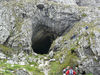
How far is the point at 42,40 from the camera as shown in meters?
41.0

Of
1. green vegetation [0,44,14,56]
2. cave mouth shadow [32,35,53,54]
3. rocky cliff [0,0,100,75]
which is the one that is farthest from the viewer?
cave mouth shadow [32,35,53,54]

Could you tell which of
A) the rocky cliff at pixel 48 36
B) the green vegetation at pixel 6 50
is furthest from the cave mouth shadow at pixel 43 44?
the green vegetation at pixel 6 50

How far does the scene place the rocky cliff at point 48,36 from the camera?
20000mm

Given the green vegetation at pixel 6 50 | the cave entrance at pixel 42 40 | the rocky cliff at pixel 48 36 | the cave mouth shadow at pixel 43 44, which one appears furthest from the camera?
the cave mouth shadow at pixel 43 44

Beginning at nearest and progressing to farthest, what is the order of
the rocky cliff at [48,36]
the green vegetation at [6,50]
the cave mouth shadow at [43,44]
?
1. the rocky cliff at [48,36]
2. the green vegetation at [6,50]
3. the cave mouth shadow at [43,44]

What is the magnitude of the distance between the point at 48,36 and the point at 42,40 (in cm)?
220

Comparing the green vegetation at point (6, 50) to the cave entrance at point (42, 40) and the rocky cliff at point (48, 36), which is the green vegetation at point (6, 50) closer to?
Result: the rocky cliff at point (48, 36)

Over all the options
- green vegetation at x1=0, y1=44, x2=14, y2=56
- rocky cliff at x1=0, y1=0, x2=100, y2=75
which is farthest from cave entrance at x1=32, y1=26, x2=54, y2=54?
green vegetation at x1=0, y1=44, x2=14, y2=56

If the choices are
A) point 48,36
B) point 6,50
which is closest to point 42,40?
point 48,36

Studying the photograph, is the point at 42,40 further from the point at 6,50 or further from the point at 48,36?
the point at 6,50

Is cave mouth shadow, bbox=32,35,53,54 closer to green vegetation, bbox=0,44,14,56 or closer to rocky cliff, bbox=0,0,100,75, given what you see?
rocky cliff, bbox=0,0,100,75

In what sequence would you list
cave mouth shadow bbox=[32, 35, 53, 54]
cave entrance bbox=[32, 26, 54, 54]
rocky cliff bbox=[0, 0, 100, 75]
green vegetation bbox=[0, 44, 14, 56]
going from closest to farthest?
rocky cliff bbox=[0, 0, 100, 75], green vegetation bbox=[0, 44, 14, 56], cave entrance bbox=[32, 26, 54, 54], cave mouth shadow bbox=[32, 35, 53, 54]

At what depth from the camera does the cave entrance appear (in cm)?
Result: 3869

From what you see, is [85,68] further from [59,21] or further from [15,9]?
[15,9]
